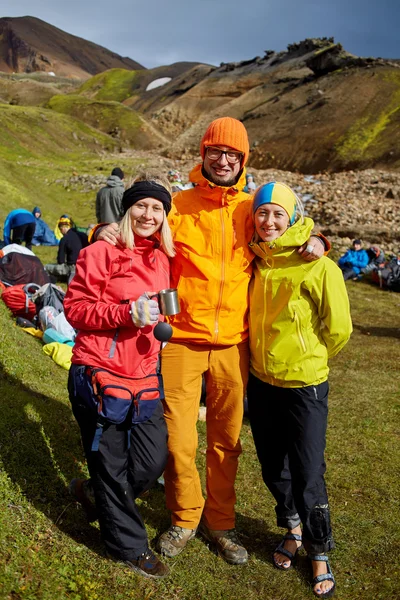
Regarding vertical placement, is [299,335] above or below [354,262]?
above

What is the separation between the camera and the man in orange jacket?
3900 millimetres

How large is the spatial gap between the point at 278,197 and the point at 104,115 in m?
61.6

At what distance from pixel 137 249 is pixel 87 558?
2.14 metres

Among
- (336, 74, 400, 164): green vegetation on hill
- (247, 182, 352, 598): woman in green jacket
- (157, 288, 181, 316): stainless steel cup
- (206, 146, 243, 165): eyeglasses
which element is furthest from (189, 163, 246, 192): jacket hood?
(336, 74, 400, 164): green vegetation on hill

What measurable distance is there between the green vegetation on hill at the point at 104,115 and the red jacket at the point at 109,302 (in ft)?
183

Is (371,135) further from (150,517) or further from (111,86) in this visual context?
(111,86)

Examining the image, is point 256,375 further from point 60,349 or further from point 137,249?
point 60,349

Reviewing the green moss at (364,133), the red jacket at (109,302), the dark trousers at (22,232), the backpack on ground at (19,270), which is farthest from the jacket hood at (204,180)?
the green moss at (364,133)

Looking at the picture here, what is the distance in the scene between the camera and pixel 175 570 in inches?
155

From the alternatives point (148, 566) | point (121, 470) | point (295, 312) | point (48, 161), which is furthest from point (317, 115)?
point (148, 566)

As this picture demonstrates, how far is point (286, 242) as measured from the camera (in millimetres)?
3775

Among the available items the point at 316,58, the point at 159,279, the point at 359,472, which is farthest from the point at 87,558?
the point at 316,58

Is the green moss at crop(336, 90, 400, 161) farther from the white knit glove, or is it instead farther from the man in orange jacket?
the white knit glove

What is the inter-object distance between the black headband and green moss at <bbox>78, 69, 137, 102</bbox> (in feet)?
345
